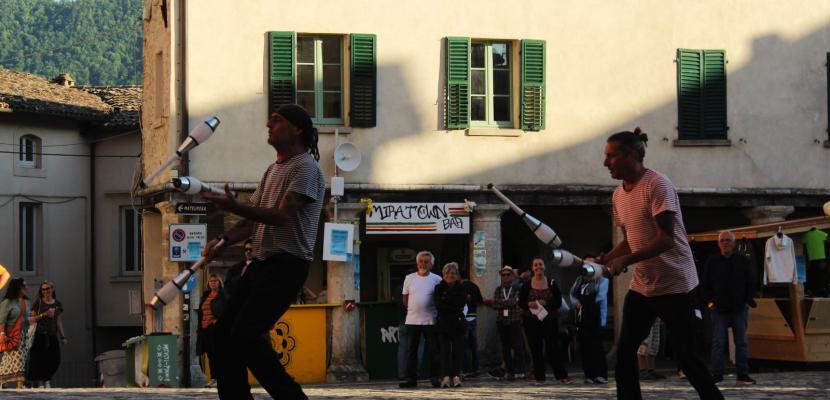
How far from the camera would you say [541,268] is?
21453mm

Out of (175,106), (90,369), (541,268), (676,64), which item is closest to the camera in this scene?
(541,268)

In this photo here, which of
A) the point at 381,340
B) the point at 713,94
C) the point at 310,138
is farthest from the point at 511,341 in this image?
the point at 310,138

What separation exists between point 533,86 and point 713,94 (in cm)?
316

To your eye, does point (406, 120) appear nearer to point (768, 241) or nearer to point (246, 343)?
point (768, 241)

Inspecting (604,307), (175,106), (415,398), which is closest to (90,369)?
(175,106)

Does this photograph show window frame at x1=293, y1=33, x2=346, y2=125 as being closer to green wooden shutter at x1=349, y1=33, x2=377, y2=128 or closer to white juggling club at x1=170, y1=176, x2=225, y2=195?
green wooden shutter at x1=349, y1=33, x2=377, y2=128

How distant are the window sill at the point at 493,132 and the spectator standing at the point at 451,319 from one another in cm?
556

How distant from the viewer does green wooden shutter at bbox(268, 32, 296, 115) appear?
25625mm

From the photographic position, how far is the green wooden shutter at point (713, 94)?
27609 mm

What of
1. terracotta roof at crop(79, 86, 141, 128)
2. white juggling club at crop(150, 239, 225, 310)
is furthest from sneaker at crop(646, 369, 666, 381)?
terracotta roof at crop(79, 86, 141, 128)

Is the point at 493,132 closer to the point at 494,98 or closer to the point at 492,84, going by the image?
the point at 494,98

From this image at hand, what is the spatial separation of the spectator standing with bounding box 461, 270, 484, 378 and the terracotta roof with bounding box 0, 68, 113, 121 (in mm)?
19812

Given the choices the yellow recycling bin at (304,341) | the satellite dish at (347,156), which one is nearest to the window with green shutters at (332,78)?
the satellite dish at (347,156)

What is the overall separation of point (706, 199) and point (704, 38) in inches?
105
